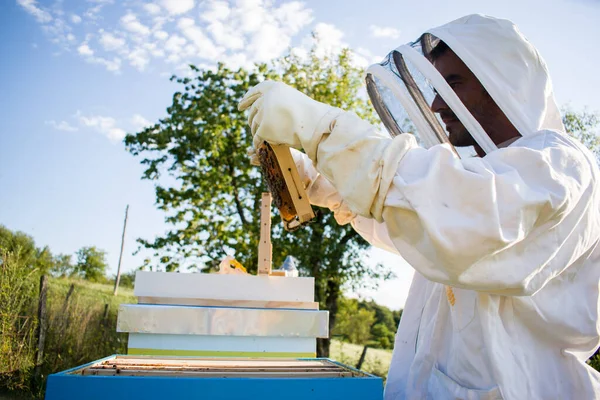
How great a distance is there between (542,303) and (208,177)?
14.6 meters

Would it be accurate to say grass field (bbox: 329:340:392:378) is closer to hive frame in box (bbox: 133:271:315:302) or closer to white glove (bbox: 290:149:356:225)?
hive frame in box (bbox: 133:271:315:302)

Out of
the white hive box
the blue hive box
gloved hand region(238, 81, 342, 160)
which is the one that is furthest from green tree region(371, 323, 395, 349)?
gloved hand region(238, 81, 342, 160)

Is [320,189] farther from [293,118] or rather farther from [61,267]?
[61,267]

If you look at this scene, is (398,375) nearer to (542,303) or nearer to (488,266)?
(542,303)

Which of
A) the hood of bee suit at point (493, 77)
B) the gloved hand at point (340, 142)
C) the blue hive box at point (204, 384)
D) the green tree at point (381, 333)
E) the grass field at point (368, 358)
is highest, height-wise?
the hood of bee suit at point (493, 77)

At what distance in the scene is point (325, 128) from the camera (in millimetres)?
1359

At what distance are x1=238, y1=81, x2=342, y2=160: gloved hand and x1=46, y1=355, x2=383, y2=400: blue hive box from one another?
63 centimetres

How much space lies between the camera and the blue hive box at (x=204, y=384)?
117cm

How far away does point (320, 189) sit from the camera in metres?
2.18

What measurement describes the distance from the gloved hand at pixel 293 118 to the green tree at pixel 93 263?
42.7 metres

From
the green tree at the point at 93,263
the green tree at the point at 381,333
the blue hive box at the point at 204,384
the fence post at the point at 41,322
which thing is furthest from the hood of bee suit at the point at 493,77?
the green tree at the point at 93,263

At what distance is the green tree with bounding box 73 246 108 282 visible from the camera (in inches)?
1618

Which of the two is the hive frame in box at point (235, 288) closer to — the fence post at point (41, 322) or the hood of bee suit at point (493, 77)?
the hood of bee suit at point (493, 77)

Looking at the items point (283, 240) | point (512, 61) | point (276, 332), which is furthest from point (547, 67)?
point (283, 240)
